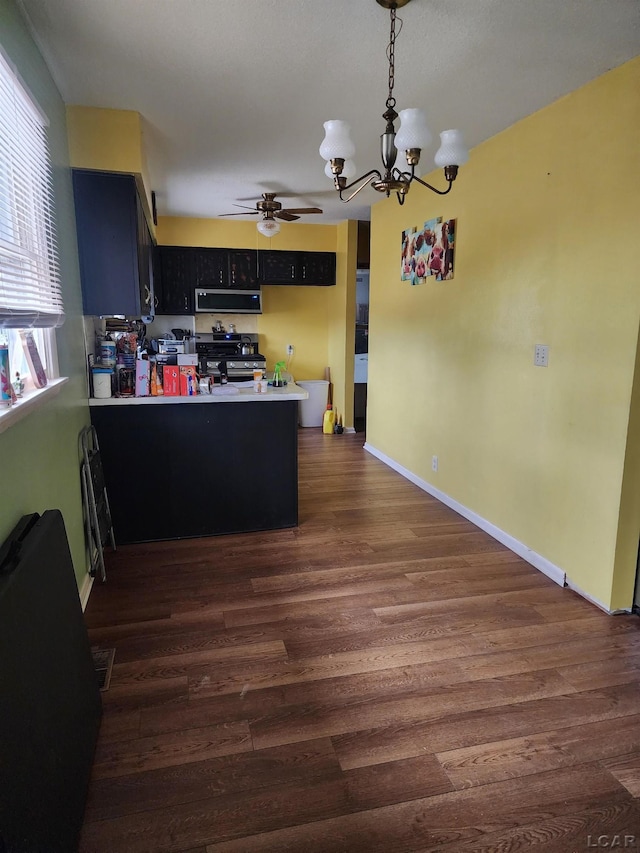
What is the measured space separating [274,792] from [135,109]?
10.7 ft

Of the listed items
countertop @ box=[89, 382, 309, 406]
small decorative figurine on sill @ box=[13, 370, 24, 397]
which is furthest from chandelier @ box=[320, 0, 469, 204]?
countertop @ box=[89, 382, 309, 406]

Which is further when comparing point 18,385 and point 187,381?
point 187,381

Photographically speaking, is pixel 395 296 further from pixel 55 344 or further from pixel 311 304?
pixel 55 344

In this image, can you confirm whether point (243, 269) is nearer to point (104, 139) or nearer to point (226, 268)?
point (226, 268)

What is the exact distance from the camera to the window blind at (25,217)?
1.65 meters

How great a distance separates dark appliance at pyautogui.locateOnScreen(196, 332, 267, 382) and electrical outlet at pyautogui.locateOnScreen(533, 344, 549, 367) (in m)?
3.77

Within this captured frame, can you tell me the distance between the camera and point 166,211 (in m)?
5.52

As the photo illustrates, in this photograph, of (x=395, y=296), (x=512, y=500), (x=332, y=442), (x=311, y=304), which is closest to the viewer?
(x=512, y=500)

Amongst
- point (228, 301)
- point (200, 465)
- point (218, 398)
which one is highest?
point (228, 301)

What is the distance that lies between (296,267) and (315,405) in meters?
1.75

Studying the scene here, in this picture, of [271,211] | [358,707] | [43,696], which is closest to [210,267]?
[271,211]

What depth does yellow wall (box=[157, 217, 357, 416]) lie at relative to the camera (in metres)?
5.92

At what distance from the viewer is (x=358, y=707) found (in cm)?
187

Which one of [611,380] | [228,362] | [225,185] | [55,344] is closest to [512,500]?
[611,380]
